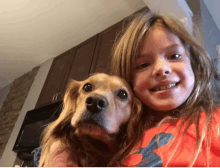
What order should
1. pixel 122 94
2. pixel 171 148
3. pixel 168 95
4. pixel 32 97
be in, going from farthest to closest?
pixel 32 97
pixel 122 94
pixel 168 95
pixel 171 148

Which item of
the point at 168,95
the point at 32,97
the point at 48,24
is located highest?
the point at 48,24

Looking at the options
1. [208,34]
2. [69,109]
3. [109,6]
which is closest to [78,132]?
[69,109]

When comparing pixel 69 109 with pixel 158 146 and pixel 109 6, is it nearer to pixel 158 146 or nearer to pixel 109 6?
pixel 158 146

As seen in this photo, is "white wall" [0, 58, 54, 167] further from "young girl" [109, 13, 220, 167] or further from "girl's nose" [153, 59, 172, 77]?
"girl's nose" [153, 59, 172, 77]

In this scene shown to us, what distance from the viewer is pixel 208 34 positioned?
781 millimetres

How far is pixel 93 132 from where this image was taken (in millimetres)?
505

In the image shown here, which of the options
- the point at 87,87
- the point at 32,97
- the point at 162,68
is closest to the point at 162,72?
the point at 162,68

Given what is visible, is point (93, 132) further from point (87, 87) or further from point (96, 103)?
point (87, 87)

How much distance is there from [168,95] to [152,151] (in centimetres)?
18

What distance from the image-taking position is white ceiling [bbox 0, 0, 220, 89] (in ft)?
5.64

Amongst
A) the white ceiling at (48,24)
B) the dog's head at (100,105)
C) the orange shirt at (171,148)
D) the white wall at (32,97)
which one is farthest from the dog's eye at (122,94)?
the white wall at (32,97)

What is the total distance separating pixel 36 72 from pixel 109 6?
145 centimetres

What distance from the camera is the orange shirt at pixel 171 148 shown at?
324mm

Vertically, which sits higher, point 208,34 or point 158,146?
point 158,146
